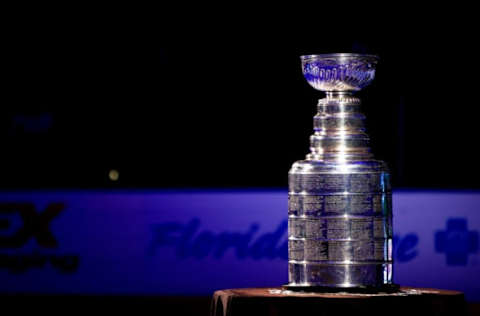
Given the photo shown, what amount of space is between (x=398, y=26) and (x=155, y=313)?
3.00m

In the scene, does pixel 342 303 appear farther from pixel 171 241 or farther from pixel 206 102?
pixel 206 102

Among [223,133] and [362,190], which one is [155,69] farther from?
[362,190]

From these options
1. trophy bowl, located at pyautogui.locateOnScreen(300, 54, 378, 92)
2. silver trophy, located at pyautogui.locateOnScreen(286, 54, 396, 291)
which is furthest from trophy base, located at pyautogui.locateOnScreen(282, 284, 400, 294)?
trophy bowl, located at pyautogui.locateOnScreen(300, 54, 378, 92)

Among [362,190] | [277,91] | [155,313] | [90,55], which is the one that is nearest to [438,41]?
[277,91]

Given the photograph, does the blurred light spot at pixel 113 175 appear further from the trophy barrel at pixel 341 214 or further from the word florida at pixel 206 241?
the trophy barrel at pixel 341 214

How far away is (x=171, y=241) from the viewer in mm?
6598

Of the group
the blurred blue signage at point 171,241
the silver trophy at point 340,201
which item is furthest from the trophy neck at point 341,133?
the blurred blue signage at point 171,241

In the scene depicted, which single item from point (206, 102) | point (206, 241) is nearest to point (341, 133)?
point (206, 241)

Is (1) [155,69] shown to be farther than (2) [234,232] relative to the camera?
Yes

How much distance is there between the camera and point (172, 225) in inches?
260

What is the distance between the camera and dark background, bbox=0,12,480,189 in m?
7.51

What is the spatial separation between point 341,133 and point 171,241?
142 inches

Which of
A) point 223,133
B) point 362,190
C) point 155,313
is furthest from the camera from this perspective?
point 223,133

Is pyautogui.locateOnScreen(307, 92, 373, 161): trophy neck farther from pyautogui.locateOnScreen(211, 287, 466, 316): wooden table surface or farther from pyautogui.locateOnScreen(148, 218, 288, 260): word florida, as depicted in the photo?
pyautogui.locateOnScreen(148, 218, 288, 260): word florida
